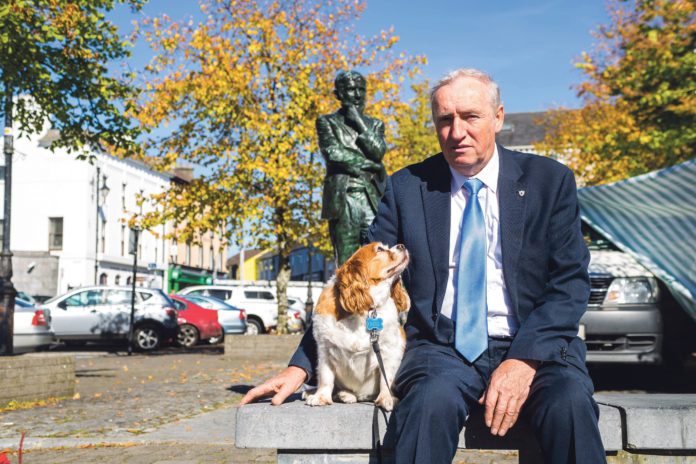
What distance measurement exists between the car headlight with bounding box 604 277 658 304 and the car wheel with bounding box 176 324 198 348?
691 inches

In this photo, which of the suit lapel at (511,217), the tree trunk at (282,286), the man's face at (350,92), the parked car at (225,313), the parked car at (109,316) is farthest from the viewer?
the parked car at (225,313)

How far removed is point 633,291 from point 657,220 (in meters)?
1.23

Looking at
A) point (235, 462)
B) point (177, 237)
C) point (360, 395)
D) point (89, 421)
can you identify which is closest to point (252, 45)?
point (177, 237)

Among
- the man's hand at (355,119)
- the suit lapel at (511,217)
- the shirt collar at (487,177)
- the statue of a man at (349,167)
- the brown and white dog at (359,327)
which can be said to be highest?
the man's hand at (355,119)

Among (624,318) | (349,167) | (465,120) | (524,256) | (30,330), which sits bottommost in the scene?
(30,330)

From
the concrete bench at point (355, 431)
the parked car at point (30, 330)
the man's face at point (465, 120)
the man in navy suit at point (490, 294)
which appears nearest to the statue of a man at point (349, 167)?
the man in navy suit at point (490, 294)

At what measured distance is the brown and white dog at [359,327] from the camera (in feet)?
10.1

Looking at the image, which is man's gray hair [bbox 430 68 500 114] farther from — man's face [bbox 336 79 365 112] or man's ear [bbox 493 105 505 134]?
man's face [bbox 336 79 365 112]

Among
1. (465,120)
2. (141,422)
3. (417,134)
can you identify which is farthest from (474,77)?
(417,134)

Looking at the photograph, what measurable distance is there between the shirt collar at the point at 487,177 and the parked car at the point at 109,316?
64.4ft

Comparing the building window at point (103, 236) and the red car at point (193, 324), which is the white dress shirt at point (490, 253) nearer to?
the red car at point (193, 324)

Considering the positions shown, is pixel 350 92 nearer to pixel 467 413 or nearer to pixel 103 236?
pixel 467 413

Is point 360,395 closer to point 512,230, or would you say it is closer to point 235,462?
point 512,230

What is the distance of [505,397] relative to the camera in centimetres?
265
